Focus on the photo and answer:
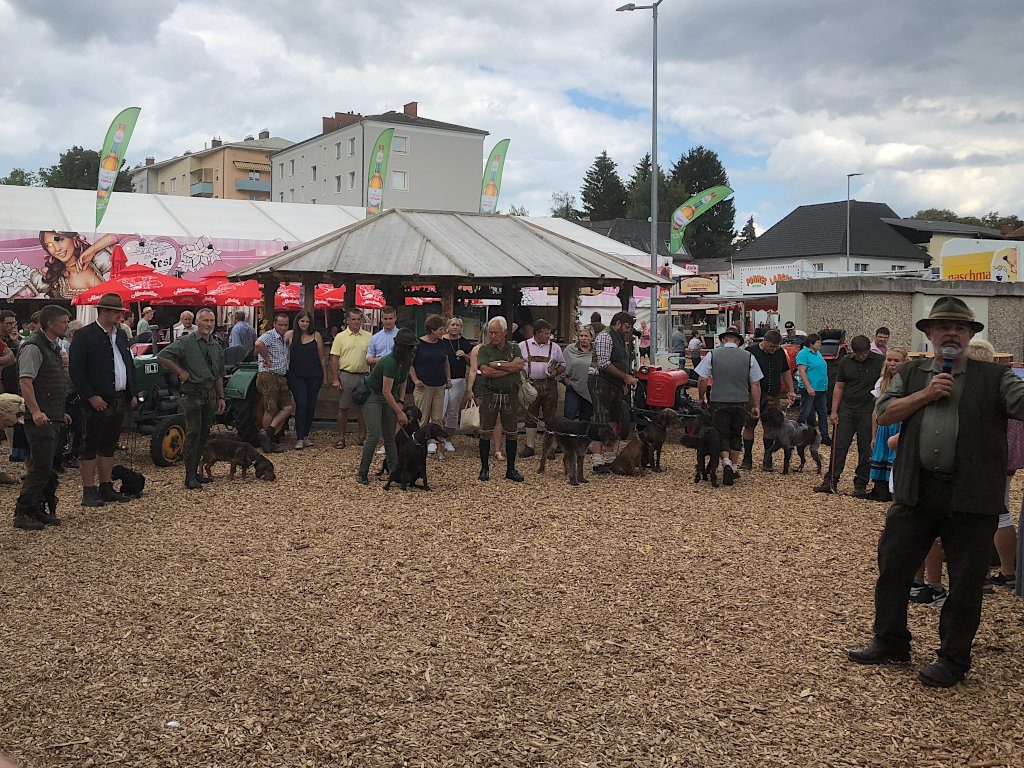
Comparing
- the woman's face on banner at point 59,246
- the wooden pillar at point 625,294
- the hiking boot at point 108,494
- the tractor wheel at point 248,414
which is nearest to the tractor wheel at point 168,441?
the tractor wheel at point 248,414

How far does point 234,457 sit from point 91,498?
163cm

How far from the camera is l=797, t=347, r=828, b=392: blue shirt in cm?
1208

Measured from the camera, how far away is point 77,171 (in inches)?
2896

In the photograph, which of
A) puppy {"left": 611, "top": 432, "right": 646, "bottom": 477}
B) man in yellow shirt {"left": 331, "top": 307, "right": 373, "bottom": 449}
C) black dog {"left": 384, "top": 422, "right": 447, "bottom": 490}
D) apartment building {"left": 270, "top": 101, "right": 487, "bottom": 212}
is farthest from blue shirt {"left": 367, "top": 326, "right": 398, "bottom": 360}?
apartment building {"left": 270, "top": 101, "right": 487, "bottom": 212}

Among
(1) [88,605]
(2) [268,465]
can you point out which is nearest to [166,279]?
(2) [268,465]

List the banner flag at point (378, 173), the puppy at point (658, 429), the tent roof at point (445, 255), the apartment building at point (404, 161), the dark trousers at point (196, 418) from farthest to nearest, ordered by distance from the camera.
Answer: the apartment building at point (404, 161)
the banner flag at point (378, 173)
the tent roof at point (445, 255)
the puppy at point (658, 429)
the dark trousers at point (196, 418)

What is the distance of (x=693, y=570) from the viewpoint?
646cm

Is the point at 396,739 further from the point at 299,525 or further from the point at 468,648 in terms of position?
the point at 299,525

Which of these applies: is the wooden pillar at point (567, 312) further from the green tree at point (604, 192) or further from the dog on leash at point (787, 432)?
the green tree at point (604, 192)

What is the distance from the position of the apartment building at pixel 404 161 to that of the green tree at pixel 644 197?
759 inches

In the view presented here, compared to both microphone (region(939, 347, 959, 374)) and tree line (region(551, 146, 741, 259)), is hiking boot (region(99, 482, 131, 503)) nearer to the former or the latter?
microphone (region(939, 347, 959, 374))

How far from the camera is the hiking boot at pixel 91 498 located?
829 cm

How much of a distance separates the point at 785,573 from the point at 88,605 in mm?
4532

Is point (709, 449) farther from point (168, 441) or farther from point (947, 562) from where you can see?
point (168, 441)
